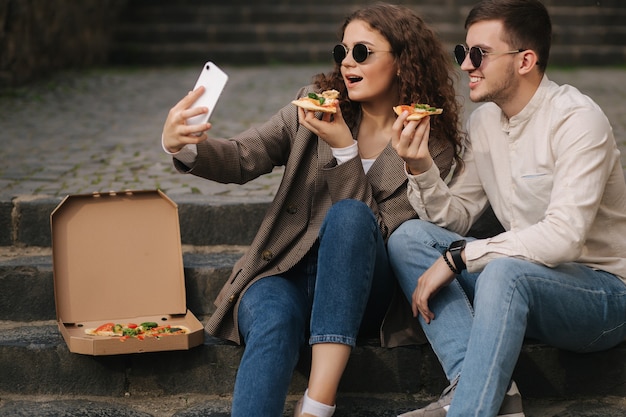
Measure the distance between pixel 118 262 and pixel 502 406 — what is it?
1.57m

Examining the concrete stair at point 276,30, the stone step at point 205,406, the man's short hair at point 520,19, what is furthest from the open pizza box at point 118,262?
the concrete stair at point 276,30

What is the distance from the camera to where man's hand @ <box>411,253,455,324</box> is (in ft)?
10.5

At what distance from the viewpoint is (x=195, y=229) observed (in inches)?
172

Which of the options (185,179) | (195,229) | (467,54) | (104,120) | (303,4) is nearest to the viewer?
(467,54)

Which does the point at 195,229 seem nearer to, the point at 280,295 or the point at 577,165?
the point at 280,295

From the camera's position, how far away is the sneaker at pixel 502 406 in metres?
3.05

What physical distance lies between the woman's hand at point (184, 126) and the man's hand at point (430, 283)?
883 mm

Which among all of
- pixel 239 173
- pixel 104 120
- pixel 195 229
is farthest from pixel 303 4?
pixel 239 173

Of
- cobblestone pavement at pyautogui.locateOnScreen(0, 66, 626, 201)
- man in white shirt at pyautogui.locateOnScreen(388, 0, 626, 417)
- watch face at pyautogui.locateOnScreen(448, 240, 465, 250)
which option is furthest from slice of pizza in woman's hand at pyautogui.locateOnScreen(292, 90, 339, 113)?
cobblestone pavement at pyautogui.locateOnScreen(0, 66, 626, 201)

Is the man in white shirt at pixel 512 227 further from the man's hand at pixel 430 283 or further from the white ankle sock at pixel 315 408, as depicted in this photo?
the white ankle sock at pixel 315 408

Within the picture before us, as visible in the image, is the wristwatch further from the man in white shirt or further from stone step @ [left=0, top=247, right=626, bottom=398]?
stone step @ [left=0, top=247, right=626, bottom=398]

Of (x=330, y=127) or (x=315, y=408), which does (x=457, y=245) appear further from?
(x=315, y=408)

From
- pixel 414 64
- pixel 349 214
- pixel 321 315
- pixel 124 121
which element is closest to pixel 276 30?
pixel 124 121

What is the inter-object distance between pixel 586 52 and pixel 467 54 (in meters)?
7.37
